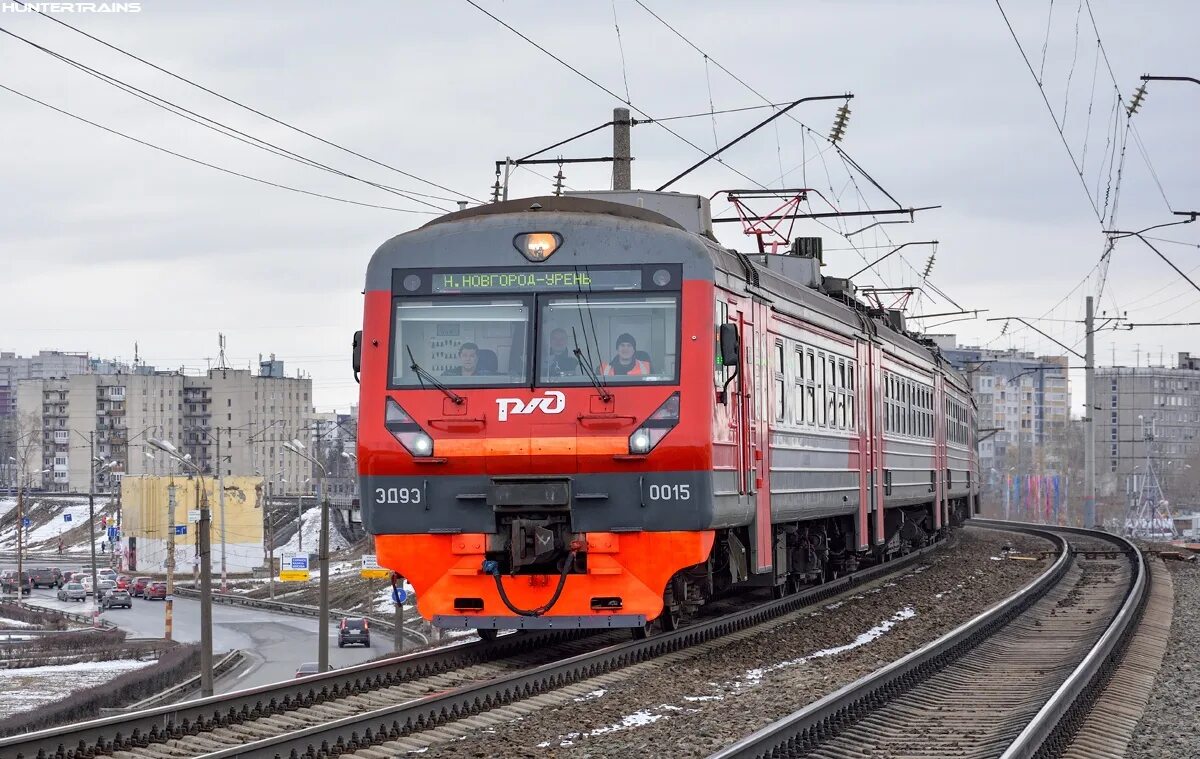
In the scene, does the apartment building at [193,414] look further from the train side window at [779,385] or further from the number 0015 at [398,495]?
the number 0015 at [398,495]

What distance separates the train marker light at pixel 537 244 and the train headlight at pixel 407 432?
1566 mm

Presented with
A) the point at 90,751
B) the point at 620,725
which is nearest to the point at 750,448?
the point at 620,725

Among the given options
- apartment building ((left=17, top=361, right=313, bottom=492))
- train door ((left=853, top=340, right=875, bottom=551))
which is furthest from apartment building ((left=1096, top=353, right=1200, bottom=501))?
train door ((left=853, top=340, right=875, bottom=551))

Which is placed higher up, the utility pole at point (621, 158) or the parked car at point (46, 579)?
the utility pole at point (621, 158)

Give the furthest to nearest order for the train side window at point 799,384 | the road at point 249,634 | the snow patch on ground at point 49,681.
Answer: the road at point 249,634 → the snow patch on ground at point 49,681 → the train side window at point 799,384

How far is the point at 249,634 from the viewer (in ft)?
244

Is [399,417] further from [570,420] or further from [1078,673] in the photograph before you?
[1078,673]

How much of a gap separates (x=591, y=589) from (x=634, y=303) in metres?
2.25

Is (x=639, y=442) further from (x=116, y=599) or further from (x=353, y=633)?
(x=116, y=599)

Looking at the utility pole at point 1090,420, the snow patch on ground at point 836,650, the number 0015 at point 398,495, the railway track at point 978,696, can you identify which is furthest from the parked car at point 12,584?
the number 0015 at point 398,495

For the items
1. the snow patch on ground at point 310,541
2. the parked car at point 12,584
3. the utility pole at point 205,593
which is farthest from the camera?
the snow patch on ground at point 310,541

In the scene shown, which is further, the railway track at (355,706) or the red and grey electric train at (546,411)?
the red and grey electric train at (546,411)

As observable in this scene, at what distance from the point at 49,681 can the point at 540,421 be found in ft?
151

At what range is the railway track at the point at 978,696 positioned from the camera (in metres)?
9.26
